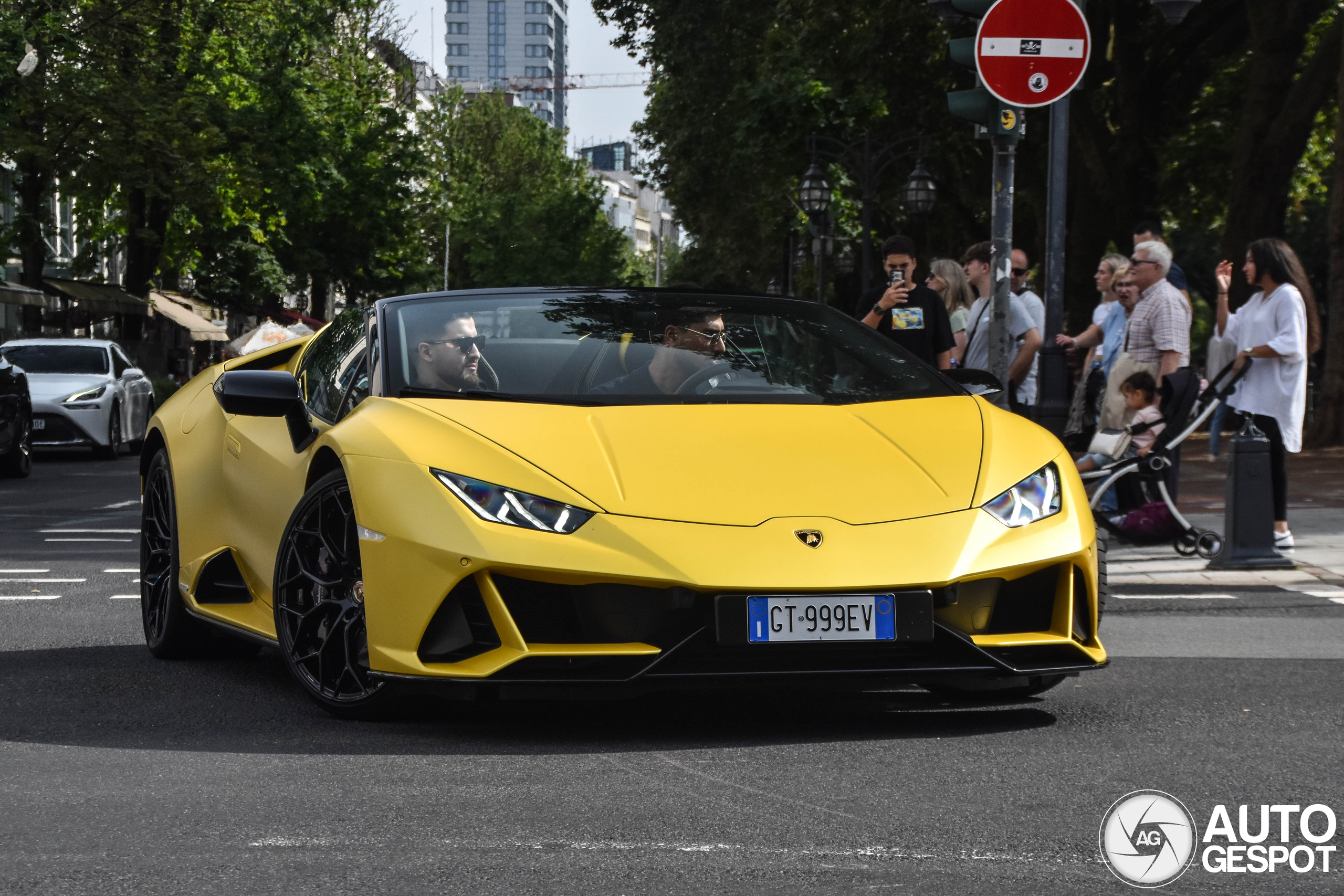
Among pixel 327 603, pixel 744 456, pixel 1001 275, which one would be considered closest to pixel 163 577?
pixel 327 603

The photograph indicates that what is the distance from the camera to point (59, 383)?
23.6m

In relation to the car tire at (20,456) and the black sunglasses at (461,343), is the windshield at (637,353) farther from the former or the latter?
the car tire at (20,456)

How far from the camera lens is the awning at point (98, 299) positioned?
40.3 meters

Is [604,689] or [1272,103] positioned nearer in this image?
[604,689]

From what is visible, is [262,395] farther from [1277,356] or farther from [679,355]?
[1277,356]

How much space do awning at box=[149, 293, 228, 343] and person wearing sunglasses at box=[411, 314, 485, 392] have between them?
142 feet

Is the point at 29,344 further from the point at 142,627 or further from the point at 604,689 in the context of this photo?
the point at 604,689

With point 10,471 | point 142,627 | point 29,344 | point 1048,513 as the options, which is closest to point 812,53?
point 29,344

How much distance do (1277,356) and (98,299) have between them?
35122 mm

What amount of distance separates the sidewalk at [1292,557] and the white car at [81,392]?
13224mm

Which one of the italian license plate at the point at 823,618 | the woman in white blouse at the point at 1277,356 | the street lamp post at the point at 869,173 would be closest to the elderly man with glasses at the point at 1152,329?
the woman in white blouse at the point at 1277,356

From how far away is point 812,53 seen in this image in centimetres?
3012

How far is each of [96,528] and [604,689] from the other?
906 centimetres

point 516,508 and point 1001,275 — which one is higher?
point 1001,275
